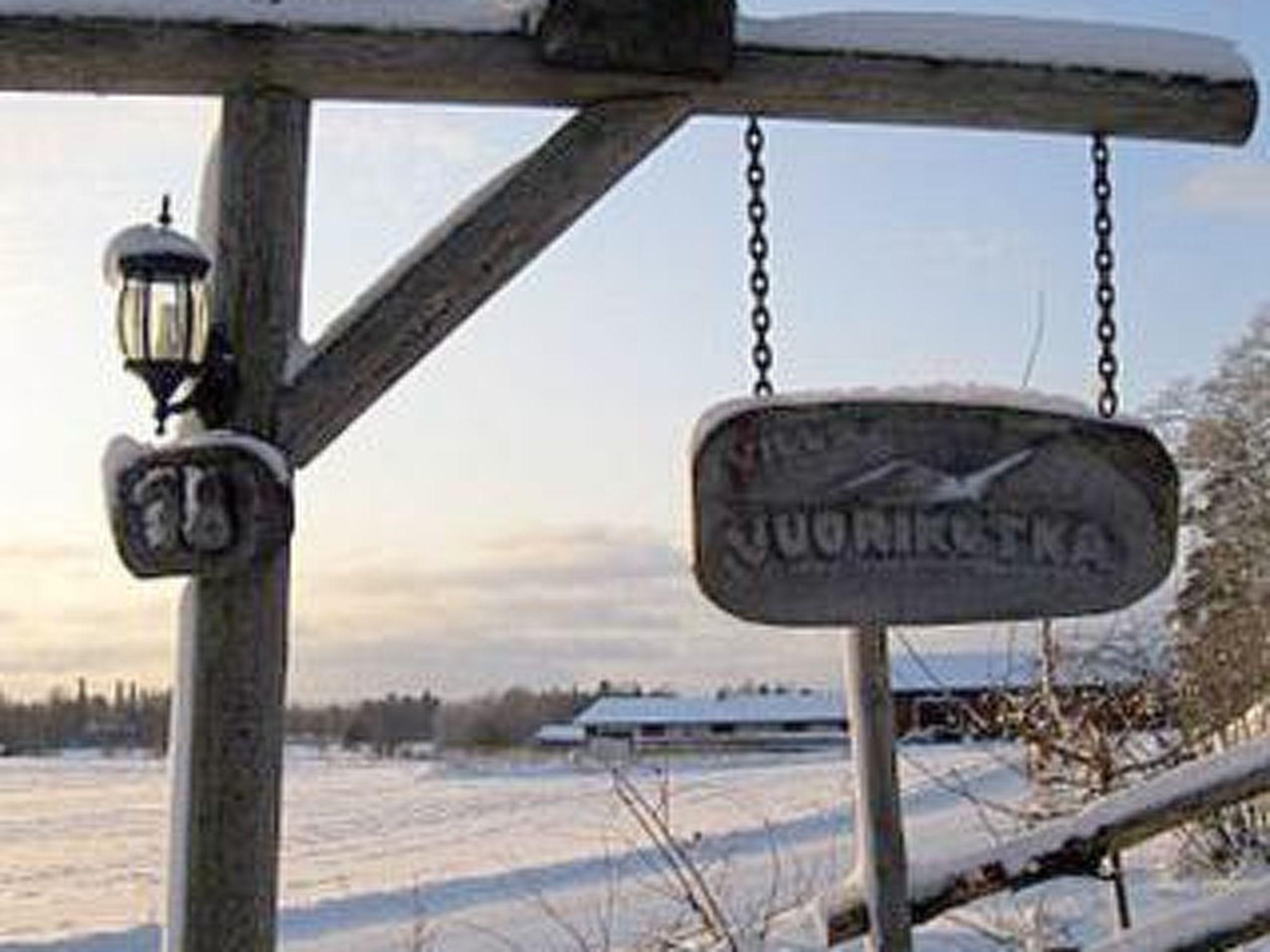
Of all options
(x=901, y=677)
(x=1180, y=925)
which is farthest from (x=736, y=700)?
(x=1180, y=925)

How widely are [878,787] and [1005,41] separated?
200 cm

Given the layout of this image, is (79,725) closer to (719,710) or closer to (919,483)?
(719,710)

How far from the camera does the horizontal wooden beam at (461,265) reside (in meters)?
4.14

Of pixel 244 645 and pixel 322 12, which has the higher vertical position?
pixel 322 12

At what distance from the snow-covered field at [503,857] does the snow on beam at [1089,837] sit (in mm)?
1730

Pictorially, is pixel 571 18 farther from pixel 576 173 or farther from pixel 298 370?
pixel 298 370

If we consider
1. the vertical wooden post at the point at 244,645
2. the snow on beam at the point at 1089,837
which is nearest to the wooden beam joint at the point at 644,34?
the vertical wooden post at the point at 244,645

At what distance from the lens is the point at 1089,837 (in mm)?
5457

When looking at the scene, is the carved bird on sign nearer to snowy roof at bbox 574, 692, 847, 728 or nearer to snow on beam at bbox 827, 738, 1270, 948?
snow on beam at bbox 827, 738, 1270, 948

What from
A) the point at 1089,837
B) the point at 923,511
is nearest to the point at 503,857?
the point at 1089,837

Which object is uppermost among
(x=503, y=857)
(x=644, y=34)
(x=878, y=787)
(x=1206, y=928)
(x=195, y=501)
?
(x=644, y=34)

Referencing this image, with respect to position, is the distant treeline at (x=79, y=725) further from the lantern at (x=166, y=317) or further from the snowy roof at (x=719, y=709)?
the lantern at (x=166, y=317)

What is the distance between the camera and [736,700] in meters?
A: 88.3

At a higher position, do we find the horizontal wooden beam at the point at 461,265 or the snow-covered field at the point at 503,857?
the horizontal wooden beam at the point at 461,265
